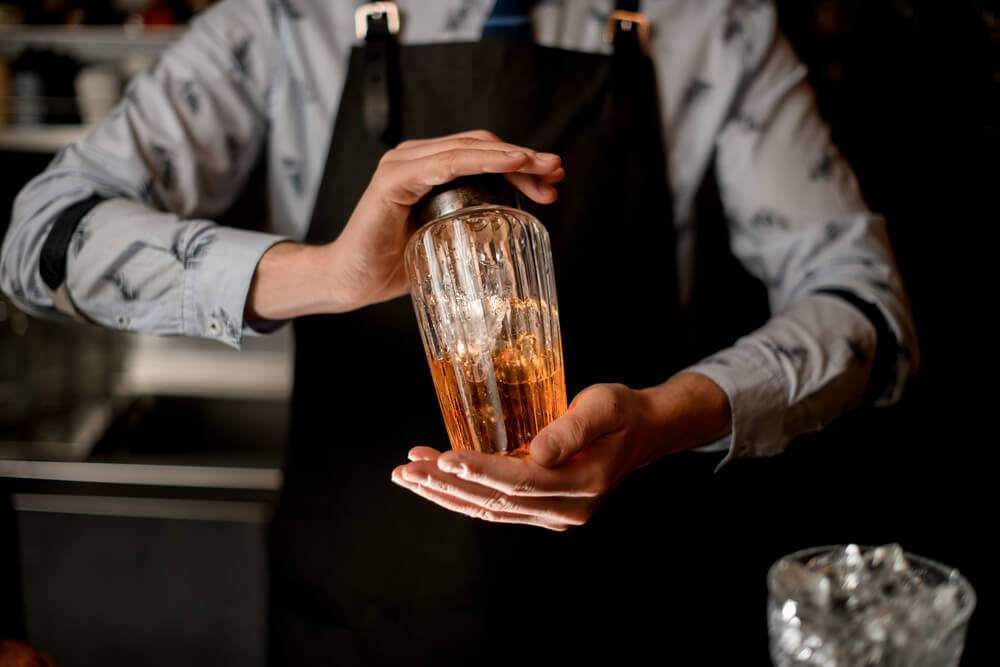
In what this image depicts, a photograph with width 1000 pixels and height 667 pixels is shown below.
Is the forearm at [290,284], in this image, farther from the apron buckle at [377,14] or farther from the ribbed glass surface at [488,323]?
the apron buckle at [377,14]

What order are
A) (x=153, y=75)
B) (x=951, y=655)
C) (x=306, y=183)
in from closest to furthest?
(x=951, y=655) < (x=153, y=75) < (x=306, y=183)

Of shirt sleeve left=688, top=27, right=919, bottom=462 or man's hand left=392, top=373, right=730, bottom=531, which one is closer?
man's hand left=392, top=373, right=730, bottom=531

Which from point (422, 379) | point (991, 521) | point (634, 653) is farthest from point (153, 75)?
point (991, 521)

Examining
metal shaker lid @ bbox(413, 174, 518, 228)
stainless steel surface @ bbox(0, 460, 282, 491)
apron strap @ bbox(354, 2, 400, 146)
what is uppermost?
apron strap @ bbox(354, 2, 400, 146)

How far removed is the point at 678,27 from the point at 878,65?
608 millimetres

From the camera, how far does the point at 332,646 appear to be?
1242 mm

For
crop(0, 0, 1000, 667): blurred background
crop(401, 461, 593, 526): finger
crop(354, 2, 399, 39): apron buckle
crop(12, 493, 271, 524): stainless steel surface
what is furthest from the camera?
crop(12, 493, 271, 524): stainless steel surface

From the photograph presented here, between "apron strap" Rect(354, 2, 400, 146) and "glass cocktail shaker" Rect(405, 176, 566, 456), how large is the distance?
0.40 meters

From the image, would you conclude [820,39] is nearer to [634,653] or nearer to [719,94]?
[719,94]

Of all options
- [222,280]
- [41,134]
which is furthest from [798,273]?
[41,134]

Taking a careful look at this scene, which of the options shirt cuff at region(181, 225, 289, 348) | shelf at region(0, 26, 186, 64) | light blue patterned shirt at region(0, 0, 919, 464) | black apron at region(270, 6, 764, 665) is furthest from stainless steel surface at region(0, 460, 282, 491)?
shelf at region(0, 26, 186, 64)

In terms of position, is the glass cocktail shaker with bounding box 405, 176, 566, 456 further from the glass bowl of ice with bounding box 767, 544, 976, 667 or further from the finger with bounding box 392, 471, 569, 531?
the glass bowl of ice with bounding box 767, 544, 976, 667

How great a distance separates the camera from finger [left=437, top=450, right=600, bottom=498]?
2.11 ft

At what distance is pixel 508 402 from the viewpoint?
0.74 metres
